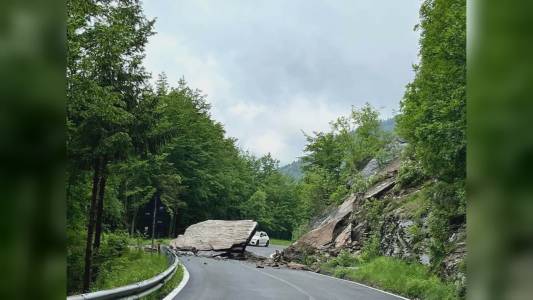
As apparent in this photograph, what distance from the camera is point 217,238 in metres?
36.8

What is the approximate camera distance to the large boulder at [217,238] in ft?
116

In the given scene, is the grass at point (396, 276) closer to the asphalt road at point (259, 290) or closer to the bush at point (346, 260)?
the bush at point (346, 260)

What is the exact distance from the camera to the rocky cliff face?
1782 cm

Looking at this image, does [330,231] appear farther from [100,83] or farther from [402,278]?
[100,83]

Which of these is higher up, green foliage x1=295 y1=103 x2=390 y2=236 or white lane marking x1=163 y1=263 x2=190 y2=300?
green foliage x1=295 y1=103 x2=390 y2=236

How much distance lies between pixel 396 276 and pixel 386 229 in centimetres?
618

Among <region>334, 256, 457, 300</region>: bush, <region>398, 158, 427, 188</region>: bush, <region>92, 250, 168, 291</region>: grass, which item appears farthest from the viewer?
<region>398, 158, 427, 188</region>: bush

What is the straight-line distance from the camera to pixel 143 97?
1931cm

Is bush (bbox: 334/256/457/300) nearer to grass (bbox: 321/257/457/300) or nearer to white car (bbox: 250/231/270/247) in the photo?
grass (bbox: 321/257/457/300)

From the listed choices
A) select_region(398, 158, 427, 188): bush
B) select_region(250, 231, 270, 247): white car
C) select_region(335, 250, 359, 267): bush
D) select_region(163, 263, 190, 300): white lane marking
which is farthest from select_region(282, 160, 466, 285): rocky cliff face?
select_region(250, 231, 270, 247): white car

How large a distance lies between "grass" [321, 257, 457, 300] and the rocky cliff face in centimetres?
54

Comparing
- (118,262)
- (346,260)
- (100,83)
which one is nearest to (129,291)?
(100,83)
